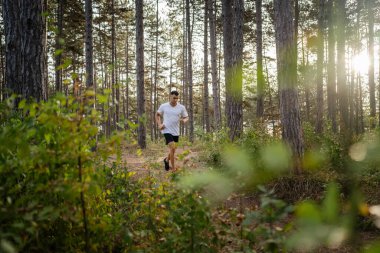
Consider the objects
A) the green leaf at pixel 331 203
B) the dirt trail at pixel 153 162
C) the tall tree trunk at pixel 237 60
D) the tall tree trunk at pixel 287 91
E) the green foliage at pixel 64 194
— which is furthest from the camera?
the tall tree trunk at pixel 237 60

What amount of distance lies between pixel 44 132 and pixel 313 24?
2578 cm

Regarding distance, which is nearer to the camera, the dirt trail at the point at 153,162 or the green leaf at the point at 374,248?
the green leaf at the point at 374,248

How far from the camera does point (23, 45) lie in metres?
4.59

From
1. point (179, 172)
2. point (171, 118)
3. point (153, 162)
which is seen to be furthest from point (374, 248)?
point (153, 162)

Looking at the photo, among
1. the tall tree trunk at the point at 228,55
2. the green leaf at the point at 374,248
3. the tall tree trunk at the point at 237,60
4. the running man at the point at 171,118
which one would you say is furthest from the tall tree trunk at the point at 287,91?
the green leaf at the point at 374,248

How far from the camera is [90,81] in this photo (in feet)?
41.6

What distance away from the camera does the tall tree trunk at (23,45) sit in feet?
15.0

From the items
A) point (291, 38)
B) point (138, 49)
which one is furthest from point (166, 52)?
point (291, 38)

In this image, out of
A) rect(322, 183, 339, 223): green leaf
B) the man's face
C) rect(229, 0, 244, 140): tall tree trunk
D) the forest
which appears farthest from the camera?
rect(229, 0, 244, 140): tall tree trunk

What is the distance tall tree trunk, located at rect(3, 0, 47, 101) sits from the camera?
4.59 metres

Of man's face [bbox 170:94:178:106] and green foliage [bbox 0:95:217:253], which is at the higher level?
man's face [bbox 170:94:178:106]

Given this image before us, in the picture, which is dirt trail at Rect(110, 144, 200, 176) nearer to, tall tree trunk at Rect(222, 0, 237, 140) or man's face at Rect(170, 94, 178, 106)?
man's face at Rect(170, 94, 178, 106)

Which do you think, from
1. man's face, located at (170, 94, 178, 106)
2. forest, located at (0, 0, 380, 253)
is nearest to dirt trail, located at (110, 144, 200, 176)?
forest, located at (0, 0, 380, 253)

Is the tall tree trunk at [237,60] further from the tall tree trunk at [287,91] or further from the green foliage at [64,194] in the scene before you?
the green foliage at [64,194]
